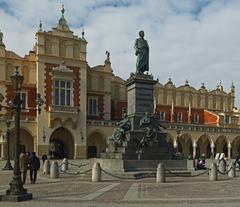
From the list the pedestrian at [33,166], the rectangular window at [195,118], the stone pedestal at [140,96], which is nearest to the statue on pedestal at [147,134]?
the stone pedestal at [140,96]

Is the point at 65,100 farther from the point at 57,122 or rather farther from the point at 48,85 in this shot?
the point at 57,122

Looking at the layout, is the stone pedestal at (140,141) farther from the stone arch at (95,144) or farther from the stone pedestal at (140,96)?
the stone arch at (95,144)

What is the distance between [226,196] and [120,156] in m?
9.46

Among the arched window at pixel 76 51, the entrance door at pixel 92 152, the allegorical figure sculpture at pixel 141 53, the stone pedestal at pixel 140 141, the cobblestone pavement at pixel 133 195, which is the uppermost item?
the arched window at pixel 76 51

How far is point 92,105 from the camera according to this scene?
190 feet

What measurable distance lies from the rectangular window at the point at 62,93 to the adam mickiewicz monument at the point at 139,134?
2608cm

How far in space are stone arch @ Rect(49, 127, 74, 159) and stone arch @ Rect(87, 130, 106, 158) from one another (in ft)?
8.86

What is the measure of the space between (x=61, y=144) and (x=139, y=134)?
32219mm

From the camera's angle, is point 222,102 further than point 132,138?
Yes

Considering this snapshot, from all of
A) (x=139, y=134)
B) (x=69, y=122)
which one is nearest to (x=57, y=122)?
(x=69, y=122)

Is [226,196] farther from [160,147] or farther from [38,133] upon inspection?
[38,133]

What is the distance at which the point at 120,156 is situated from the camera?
2403cm

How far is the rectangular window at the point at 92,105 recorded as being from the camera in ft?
190

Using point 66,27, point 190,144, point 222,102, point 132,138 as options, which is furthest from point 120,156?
point 222,102
